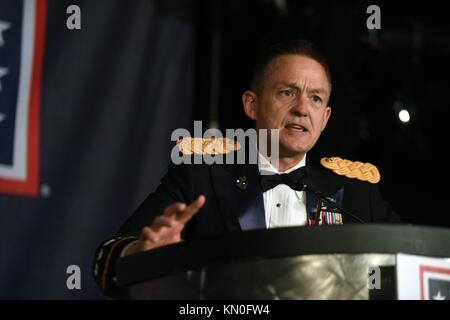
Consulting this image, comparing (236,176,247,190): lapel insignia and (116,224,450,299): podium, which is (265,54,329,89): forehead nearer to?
(236,176,247,190): lapel insignia

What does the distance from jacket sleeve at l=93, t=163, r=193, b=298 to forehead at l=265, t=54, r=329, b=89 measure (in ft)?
1.13

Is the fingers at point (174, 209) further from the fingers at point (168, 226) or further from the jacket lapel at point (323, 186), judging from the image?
the jacket lapel at point (323, 186)

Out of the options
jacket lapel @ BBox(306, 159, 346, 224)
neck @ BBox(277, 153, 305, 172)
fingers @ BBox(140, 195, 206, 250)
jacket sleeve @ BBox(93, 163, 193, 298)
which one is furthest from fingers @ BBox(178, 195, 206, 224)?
neck @ BBox(277, 153, 305, 172)

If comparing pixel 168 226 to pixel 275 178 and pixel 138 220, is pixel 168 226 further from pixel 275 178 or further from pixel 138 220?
pixel 275 178

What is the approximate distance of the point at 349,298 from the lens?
1435 mm

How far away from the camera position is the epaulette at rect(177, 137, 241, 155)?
2.24 metres

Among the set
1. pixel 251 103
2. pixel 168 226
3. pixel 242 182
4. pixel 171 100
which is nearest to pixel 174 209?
pixel 168 226

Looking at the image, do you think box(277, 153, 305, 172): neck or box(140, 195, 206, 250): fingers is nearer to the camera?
box(140, 195, 206, 250): fingers

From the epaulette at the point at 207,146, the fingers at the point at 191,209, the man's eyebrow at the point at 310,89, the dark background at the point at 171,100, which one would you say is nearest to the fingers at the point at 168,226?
the fingers at the point at 191,209

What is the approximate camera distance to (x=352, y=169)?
237cm

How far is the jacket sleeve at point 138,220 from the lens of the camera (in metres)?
1.77

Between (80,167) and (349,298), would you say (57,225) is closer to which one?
(80,167)

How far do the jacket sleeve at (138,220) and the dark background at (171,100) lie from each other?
2.76 ft

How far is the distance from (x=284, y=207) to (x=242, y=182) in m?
0.12
